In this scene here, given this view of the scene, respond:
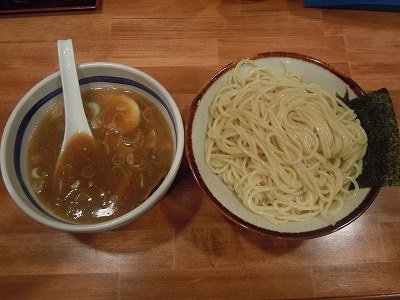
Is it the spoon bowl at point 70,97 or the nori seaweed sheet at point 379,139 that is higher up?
the spoon bowl at point 70,97

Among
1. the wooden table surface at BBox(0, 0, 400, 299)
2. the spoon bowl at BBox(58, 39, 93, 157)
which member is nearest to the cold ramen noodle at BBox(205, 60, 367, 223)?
the wooden table surface at BBox(0, 0, 400, 299)

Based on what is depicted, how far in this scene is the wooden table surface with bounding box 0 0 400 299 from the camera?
54.1 inches

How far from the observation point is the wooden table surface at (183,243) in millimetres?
1373

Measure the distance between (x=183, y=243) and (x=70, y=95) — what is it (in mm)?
681

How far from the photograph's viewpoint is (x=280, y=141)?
145 cm

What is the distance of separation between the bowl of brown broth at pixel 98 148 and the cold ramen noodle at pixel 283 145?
0.76 feet

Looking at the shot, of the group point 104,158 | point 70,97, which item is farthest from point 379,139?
point 70,97

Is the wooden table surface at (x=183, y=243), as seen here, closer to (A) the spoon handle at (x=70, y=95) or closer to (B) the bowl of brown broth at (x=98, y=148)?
(B) the bowl of brown broth at (x=98, y=148)

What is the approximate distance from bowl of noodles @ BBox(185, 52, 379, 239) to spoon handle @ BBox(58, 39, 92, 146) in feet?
1.27

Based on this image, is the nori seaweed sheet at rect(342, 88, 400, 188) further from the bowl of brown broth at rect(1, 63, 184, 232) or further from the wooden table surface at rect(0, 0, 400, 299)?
the bowl of brown broth at rect(1, 63, 184, 232)

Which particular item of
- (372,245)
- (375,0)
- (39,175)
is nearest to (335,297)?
(372,245)

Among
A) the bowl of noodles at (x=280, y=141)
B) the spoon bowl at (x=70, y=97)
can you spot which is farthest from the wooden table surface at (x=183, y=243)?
the spoon bowl at (x=70, y=97)

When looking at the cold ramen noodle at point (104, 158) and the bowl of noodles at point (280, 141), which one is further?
the bowl of noodles at point (280, 141)

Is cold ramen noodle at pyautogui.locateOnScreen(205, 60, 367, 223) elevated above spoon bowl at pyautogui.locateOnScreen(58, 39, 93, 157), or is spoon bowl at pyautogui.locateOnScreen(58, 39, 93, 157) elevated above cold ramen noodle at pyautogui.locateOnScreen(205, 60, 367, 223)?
spoon bowl at pyautogui.locateOnScreen(58, 39, 93, 157)
